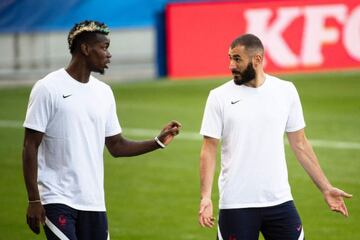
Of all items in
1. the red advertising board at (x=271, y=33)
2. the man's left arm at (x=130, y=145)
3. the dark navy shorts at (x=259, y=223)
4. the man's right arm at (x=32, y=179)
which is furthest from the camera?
the red advertising board at (x=271, y=33)

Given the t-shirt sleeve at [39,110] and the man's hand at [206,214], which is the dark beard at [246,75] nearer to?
the man's hand at [206,214]

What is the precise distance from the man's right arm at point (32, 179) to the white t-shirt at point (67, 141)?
0.08 meters

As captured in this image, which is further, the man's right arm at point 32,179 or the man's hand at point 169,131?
the man's hand at point 169,131

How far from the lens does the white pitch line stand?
18078 millimetres

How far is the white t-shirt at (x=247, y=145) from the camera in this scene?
26.2ft

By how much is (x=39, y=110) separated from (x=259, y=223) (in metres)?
1.73

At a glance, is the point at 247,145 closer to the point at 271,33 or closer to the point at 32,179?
the point at 32,179

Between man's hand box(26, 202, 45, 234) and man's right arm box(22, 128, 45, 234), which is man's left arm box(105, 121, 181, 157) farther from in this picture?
man's hand box(26, 202, 45, 234)

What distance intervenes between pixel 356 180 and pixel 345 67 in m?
11.9

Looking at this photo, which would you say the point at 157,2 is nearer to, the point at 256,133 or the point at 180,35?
the point at 180,35

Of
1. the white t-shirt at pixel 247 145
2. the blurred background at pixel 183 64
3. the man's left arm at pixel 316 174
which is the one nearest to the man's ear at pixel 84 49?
the white t-shirt at pixel 247 145

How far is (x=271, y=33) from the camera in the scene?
85.7 feet

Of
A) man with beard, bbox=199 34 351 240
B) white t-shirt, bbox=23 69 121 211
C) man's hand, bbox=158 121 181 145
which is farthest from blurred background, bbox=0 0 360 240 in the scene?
white t-shirt, bbox=23 69 121 211

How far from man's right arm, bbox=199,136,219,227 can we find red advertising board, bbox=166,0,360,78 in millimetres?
17984
